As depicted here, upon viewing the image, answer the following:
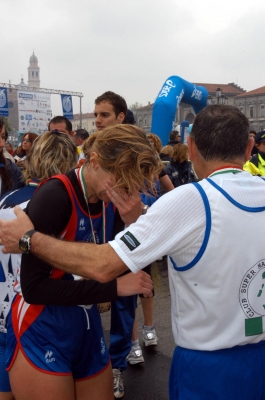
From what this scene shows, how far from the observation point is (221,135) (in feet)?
5.04

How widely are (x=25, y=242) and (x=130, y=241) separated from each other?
18.2 inches

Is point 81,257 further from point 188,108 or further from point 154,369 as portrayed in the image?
point 188,108

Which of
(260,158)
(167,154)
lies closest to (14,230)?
(260,158)

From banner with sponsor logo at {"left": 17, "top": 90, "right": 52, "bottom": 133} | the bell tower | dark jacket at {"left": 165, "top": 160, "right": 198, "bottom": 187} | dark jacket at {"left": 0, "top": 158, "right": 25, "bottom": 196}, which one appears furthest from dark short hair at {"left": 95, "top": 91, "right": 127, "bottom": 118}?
the bell tower

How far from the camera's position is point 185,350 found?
1.57m

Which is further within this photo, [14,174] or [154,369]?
[154,369]

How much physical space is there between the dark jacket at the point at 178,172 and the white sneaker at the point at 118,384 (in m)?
4.15

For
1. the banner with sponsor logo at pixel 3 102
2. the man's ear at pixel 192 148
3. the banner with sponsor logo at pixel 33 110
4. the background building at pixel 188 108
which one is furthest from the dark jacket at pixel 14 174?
the background building at pixel 188 108

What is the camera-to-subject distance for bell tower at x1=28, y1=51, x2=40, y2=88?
17768 centimetres

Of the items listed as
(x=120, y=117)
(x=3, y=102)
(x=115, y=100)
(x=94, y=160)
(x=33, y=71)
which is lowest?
(x=94, y=160)

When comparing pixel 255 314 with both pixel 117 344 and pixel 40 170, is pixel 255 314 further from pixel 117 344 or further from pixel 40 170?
Result: pixel 117 344

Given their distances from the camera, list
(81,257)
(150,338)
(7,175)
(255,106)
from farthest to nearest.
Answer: (255,106) < (150,338) < (7,175) < (81,257)

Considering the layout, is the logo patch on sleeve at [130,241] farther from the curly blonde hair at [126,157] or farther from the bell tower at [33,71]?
the bell tower at [33,71]

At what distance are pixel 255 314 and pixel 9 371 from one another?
3.68ft
